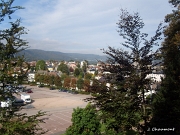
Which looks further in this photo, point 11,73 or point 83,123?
point 83,123

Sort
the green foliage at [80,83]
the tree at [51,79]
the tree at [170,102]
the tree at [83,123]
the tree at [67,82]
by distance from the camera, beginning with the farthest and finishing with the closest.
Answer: the tree at [51,79] → the tree at [67,82] → the green foliage at [80,83] → the tree at [83,123] → the tree at [170,102]

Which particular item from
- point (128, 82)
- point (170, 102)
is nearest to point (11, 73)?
point (128, 82)

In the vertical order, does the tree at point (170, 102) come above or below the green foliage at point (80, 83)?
above

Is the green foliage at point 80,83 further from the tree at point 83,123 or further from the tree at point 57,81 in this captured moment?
the tree at point 83,123

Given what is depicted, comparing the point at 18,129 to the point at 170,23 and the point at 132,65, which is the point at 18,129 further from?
the point at 170,23

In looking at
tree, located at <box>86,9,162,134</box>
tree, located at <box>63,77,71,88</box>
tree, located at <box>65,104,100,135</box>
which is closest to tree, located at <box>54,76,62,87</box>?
tree, located at <box>63,77,71,88</box>

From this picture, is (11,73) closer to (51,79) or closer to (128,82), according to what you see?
(128,82)

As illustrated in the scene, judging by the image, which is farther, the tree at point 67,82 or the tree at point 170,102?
the tree at point 67,82

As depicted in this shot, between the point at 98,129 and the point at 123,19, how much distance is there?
761 cm

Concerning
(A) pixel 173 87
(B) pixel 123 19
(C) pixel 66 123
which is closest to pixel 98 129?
(A) pixel 173 87

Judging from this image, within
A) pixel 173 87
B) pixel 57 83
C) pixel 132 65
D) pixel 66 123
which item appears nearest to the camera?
pixel 132 65

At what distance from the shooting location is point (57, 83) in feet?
165

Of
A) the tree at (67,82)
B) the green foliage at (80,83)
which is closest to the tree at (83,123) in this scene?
the green foliage at (80,83)

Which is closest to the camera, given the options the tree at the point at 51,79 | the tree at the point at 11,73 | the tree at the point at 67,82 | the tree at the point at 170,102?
the tree at the point at 11,73
